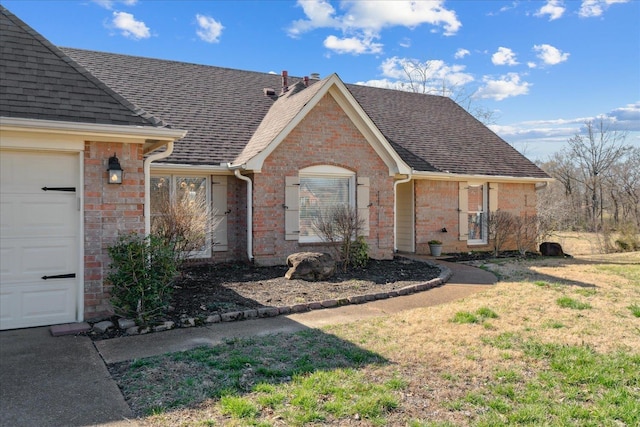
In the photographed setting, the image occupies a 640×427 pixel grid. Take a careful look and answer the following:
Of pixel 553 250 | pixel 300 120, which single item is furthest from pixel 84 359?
pixel 553 250

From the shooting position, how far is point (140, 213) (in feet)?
22.8

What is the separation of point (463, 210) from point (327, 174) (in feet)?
19.5

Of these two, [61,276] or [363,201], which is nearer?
[61,276]

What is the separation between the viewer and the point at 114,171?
657 cm

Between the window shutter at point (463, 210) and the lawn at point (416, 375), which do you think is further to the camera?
the window shutter at point (463, 210)

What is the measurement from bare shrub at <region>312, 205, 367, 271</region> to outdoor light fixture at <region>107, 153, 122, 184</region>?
5397 millimetres

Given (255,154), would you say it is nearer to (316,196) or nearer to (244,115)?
(316,196)

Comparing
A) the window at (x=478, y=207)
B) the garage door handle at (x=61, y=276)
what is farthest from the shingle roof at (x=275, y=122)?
the window at (x=478, y=207)

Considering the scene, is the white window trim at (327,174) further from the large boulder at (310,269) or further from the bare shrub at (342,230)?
the large boulder at (310,269)

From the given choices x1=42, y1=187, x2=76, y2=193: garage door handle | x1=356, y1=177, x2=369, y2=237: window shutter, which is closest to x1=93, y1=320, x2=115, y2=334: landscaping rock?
x1=42, y1=187, x2=76, y2=193: garage door handle

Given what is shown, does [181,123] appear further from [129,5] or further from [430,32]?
[430,32]

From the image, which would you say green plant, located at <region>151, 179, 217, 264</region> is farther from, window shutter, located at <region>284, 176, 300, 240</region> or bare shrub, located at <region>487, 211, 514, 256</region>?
bare shrub, located at <region>487, 211, 514, 256</region>

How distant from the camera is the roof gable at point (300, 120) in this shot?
430 inches

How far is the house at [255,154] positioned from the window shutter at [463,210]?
0.14ft
